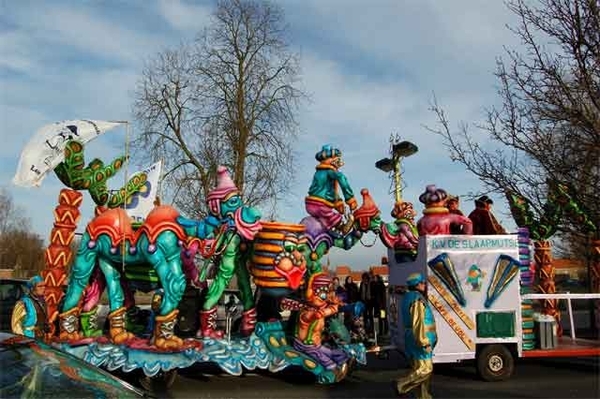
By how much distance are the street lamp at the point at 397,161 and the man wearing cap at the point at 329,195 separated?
1.55 metres

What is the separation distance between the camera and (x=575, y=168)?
6.96m

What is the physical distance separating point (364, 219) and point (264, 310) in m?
2.30

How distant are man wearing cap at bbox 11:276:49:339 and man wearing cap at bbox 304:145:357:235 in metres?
4.31

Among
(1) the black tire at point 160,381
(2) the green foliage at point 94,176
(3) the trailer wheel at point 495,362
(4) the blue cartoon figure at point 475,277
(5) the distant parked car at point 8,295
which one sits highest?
(2) the green foliage at point 94,176

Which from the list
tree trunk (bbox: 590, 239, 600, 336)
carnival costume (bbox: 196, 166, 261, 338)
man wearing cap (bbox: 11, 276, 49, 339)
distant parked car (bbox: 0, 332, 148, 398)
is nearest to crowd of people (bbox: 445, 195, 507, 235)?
tree trunk (bbox: 590, 239, 600, 336)

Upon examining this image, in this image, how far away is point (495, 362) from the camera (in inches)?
374

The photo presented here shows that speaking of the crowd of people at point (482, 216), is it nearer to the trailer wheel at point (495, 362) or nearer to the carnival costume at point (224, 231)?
the trailer wheel at point (495, 362)

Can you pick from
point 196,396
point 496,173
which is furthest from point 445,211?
point 196,396

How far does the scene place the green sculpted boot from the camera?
9336mm

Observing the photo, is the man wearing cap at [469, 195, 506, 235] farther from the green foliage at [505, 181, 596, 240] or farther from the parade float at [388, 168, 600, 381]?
the green foliage at [505, 181, 596, 240]

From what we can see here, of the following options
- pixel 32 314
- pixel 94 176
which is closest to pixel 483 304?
pixel 94 176

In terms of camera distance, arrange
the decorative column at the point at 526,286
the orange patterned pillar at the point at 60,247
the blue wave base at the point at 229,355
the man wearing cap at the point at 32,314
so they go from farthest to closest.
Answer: the decorative column at the point at 526,286 → the orange patterned pillar at the point at 60,247 → the man wearing cap at the point at 32,314 → the blue wave base at the point at 229,355

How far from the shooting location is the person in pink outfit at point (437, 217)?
32.8 feet

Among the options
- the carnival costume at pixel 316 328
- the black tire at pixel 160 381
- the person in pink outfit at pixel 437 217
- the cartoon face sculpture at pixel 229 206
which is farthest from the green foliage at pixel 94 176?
the person in pink outfit at pixel 437 217
